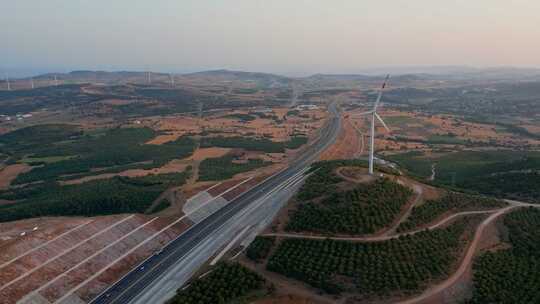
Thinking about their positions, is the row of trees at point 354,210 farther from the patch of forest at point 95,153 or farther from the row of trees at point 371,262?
the patch of forest at point 95,153

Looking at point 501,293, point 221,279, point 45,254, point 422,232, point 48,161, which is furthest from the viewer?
point 48,161

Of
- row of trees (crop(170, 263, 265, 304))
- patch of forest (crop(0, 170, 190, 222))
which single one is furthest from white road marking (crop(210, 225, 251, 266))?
patch of forest (crop(0, 170, 190, 222))

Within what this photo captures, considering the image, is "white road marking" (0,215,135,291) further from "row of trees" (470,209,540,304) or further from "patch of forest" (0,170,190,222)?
"row of trees" (470,209,540,304)

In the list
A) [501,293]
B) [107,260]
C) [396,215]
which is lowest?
[107,260]

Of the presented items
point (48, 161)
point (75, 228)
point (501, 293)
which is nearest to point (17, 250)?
point (75, 228)

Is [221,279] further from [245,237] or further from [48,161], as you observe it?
[48,161]

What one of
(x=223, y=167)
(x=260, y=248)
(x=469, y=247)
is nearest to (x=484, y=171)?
(x=469, y=247)
